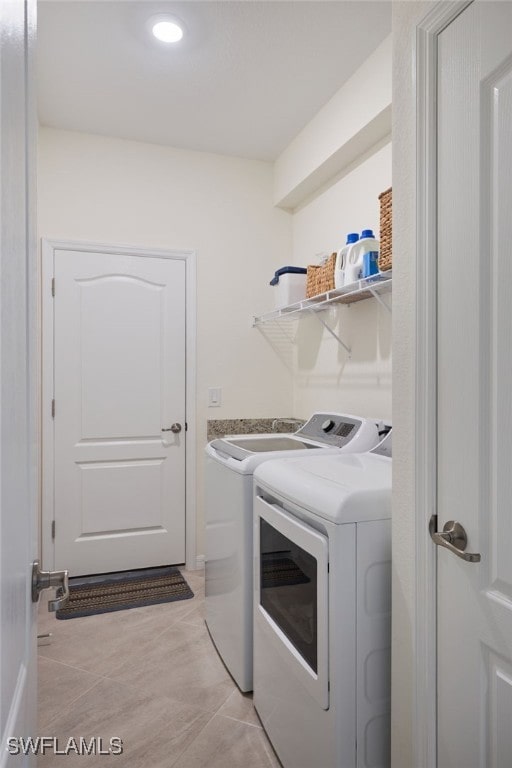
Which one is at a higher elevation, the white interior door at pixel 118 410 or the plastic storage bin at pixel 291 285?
the plastic storage bin at pixel 291 285

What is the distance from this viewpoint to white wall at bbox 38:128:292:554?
3.03 meters

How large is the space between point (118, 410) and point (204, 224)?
1373 mm

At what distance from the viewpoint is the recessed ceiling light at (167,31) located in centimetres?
207

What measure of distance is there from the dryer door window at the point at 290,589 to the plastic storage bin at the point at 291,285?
1622 millimetres

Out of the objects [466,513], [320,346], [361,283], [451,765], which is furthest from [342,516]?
[320,346]

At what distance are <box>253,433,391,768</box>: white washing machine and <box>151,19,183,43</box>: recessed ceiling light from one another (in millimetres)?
1946

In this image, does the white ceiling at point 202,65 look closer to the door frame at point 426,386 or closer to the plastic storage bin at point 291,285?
the plastic storage bin at point 291,285

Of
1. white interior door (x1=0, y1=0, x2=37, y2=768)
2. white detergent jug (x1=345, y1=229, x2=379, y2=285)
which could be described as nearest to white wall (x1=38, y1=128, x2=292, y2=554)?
white detergent jug (x1=345, y1=229, x2=379, y2=285)

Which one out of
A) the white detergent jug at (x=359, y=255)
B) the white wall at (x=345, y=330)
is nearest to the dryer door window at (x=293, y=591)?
the white wall at (x=345, y=330)

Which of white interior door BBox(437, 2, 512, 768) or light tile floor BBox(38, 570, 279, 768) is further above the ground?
white interior door BBox(437, 2, 512, 768)

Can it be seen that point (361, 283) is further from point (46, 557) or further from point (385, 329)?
point (46, 557)

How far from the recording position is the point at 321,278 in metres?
2.59

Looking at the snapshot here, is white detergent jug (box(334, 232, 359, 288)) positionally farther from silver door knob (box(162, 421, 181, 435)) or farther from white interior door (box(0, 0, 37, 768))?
white interior door (box(0, 0, 37, 768))

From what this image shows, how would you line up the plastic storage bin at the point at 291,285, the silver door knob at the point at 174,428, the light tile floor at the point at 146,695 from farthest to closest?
the silver door knob at the point at 174,428
the plastic storage bin at the point at 291,285
the light tile floor at the point at 146,695
